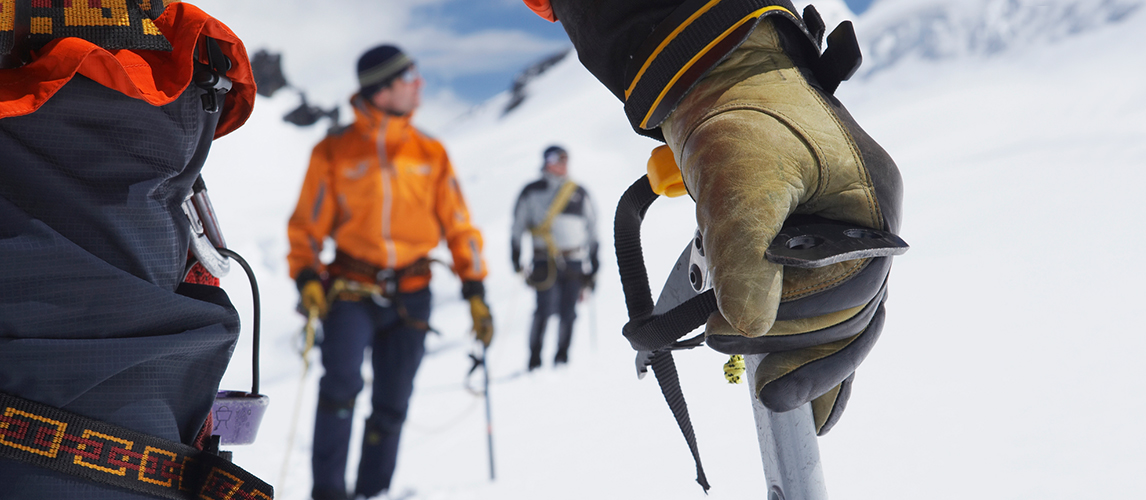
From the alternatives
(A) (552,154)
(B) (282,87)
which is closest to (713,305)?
(A) (552,154)

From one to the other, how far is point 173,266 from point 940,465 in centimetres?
168

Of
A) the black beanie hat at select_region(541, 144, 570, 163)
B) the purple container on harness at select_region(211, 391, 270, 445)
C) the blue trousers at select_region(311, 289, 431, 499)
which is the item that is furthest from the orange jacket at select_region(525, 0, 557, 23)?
the black beanie hat at select_region(541, 144, 570, 163)

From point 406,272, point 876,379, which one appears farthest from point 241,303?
point 876,379

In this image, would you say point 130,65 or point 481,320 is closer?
point 130,65

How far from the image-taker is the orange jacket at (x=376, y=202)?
124 inches

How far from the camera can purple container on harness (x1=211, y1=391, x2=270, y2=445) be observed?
0.98 metres

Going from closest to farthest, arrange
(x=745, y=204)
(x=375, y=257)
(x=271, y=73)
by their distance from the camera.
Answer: (x=745, y=204), (x=375, y=257), (x=271, y=73)

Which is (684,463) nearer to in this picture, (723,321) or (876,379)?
(876,379)

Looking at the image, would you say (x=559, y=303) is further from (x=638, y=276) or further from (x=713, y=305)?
(x=713, y=305)

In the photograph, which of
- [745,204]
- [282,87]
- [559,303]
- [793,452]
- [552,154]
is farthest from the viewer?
[282,87]

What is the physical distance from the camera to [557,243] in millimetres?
6645

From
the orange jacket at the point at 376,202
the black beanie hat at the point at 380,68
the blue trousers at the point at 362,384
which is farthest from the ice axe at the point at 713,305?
the black beanie hat at the point at 380,68

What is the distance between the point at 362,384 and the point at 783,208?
2.58 meters

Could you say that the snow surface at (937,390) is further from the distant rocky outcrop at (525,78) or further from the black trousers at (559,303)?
the distant rocky outcrop at (525,78)
